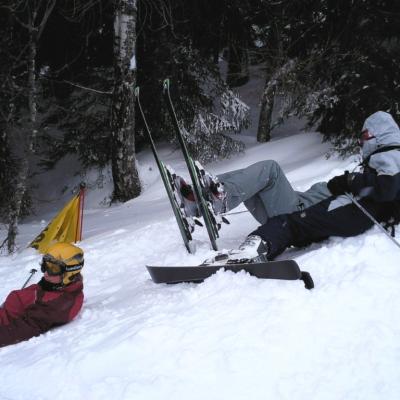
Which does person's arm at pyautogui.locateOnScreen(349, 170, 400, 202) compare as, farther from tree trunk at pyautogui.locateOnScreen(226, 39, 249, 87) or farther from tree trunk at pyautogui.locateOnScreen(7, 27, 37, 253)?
tree trunk at pyautogui.locateOnScreen(226, 39, 249, 87)

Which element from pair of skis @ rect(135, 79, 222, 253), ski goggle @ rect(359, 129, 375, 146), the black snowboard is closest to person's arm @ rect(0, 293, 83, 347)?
the black snowboard

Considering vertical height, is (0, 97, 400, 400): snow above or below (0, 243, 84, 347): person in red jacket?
below

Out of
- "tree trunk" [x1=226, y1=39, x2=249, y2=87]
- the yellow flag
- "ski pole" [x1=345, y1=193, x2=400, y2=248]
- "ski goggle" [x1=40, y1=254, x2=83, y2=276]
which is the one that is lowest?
the yellow flag

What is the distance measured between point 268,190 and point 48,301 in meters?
2.05

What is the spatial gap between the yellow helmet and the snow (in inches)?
13.5

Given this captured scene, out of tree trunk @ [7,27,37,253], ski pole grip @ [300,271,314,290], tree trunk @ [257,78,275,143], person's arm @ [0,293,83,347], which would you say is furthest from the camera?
tree trunk @ [257,78,275,143]

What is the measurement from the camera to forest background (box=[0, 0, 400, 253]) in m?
A: 8.03

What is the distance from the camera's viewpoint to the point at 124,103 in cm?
845

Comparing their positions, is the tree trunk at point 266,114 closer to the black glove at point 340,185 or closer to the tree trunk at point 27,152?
the tree trunk at point 27,152

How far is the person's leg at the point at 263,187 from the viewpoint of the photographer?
3938 mm

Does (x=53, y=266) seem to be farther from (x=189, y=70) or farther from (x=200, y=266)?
(x=189, y=70)

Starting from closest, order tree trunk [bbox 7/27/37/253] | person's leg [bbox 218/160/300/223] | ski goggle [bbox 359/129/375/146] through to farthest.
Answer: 1. ski goggle [bbox 359/129/375/146]
2. person's leg [bbox 218/160/300/223]
3. tree trunk [bbox 7/27/37/253]

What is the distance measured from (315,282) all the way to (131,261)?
2356 mm

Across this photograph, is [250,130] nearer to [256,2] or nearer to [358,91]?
[256,2]
